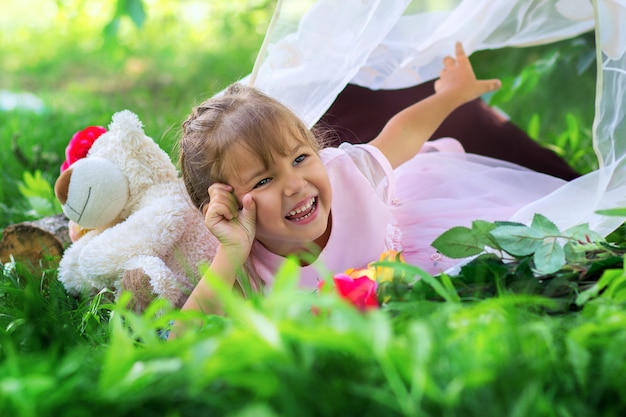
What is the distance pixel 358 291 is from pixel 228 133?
0.53 m

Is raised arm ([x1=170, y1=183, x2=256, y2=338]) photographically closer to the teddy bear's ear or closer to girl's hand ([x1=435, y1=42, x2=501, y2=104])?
the teddy bear's ear

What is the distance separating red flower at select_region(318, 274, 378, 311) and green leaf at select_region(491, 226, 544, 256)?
0.24 metres

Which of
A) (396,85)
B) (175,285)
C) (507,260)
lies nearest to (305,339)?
(507,260)

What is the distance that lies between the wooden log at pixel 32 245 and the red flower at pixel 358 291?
93 cm

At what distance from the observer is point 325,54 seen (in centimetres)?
178

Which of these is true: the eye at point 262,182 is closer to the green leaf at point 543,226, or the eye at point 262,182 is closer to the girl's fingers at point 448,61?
the green leaf at point 543,226

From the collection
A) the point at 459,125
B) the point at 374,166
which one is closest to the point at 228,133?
the point at 374,166

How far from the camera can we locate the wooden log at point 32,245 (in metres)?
1.86

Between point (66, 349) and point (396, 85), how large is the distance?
1.33 meters

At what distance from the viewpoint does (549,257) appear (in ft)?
4.00

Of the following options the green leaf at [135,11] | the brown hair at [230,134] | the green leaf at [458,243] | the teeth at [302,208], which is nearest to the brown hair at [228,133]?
the brown hair at [230,134]

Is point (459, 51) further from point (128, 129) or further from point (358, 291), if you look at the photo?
point (358, 291)

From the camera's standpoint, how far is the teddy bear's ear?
175cm

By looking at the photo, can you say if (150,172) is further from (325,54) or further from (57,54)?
(57,54)
